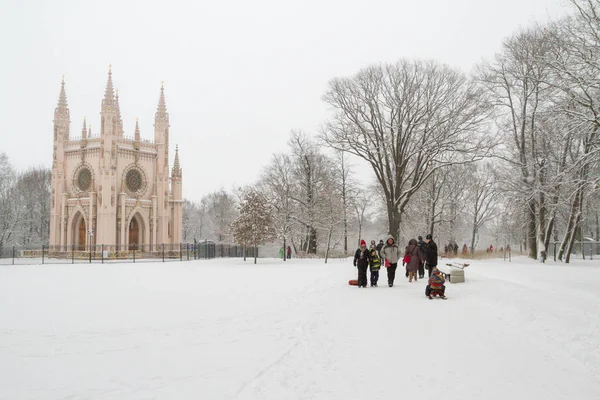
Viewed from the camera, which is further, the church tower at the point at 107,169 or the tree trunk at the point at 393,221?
the church tower at the point at 107,169

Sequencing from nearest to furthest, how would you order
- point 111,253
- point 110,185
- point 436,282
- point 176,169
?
1. point 436,282
2. point 111,253
3. point 110,185
4. point 176,169

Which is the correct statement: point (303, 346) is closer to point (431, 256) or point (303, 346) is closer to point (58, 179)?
point (431, 256)

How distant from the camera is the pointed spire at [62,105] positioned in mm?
49469

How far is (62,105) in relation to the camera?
50000mm

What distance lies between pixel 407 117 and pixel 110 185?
29.7m

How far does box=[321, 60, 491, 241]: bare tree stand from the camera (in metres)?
28.3

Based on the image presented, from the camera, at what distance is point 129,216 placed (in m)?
47.5

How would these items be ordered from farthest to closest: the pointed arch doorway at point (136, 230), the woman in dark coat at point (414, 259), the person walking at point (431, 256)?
the pointed arch doorway at point (136, 230), the woman in dark coat at point (414, 259), the person walking at point (431, 256)

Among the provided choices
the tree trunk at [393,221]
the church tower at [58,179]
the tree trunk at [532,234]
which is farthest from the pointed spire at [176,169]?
the tree trunk at [532,234]

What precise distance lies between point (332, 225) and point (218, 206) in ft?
157

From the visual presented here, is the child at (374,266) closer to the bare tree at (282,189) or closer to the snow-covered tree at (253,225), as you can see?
the snow-covered tree at (253,225)

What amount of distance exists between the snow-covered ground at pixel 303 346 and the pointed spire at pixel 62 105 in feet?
137

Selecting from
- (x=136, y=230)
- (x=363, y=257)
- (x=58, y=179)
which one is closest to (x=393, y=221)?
(x=363, y=257)

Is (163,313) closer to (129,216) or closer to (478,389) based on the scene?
(478,389)
